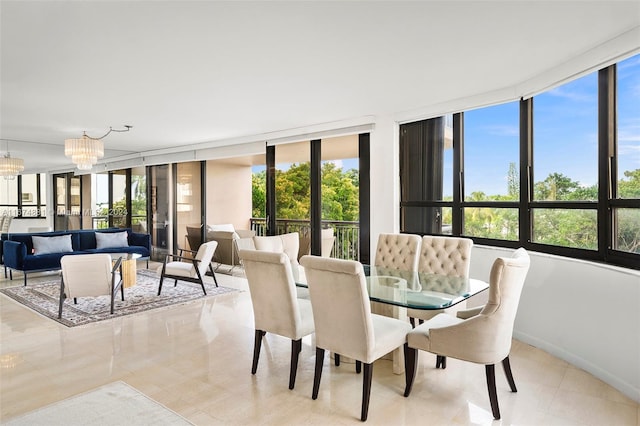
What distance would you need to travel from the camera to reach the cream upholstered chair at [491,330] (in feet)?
7.67

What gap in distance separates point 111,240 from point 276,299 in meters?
5.77

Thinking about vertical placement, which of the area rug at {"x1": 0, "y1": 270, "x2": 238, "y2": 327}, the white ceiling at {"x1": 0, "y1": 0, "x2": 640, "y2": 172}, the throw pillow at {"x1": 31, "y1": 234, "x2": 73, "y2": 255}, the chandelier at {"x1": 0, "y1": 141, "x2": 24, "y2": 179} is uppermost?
the white ceiling at {"x1": 0, "y1": 0, "x2": 640, "y2": 172}

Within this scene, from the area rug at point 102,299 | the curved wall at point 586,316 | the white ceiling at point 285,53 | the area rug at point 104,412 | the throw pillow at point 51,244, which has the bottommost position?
the area rug at point 104,412

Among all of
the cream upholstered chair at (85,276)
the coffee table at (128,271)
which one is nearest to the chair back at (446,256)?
the cream upholstered chair at (85,276)

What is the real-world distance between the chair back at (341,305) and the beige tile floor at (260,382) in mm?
405

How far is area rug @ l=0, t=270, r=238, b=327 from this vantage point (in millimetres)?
4555

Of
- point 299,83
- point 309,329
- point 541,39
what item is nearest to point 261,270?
point 309,329

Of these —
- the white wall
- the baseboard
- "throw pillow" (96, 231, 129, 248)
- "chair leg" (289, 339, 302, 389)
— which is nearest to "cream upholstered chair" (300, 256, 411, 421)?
"chair leg" (289, 339, 302, 389)

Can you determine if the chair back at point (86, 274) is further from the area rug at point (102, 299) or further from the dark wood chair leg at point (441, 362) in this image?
the dark wood chair leg at point (441, 362)

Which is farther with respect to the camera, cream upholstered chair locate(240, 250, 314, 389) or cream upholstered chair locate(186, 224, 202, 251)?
cream upholstered chair locate(186, 224, 202, 251)

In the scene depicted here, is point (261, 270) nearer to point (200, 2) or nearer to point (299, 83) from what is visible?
point (200, 2)

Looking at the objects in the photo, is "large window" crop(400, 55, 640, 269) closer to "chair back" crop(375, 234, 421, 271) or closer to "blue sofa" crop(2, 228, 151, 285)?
"chair back" crop(375, 234, 421, 271)

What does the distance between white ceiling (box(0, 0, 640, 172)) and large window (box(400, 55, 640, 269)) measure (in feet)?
0.94

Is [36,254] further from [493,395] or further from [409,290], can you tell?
[493,395]
